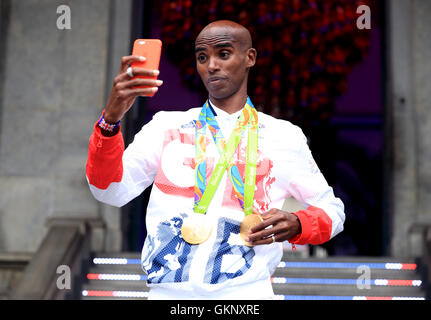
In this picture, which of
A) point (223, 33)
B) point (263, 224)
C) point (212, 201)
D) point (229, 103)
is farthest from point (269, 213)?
point (223, 33)

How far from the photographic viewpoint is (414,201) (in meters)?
7.70

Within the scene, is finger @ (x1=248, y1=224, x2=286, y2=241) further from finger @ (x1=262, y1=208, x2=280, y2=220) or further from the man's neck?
the man's neck

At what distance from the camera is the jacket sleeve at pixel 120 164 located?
213 cm

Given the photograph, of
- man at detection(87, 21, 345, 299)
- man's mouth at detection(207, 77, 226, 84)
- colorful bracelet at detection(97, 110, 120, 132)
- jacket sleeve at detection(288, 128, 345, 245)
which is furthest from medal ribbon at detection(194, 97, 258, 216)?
colorful bracelet at detection(97, 110, 120, 132)

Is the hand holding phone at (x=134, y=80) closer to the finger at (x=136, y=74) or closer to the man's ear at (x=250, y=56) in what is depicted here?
the finger at (x=136, y=74)

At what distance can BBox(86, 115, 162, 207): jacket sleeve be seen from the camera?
7.00 feet

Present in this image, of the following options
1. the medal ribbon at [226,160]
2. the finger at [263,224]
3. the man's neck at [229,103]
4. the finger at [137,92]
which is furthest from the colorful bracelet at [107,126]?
the finger at [263,224]

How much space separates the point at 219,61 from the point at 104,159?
60 cm

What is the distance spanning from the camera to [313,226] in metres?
2.29

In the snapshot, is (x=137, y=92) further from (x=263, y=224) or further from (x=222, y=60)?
(x=263, y=224)

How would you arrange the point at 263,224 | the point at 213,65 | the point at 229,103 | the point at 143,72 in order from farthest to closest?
the point at 229,103 → the point at 213,65 → the point at 263,224 → the point at 143,72

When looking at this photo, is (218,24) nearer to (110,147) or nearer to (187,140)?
(187,140)
